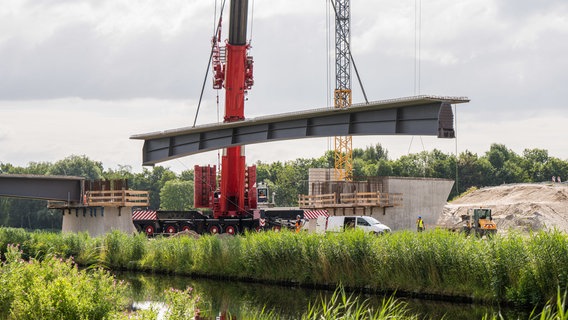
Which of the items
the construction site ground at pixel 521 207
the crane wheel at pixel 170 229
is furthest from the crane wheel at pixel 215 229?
the construction site ground at pixel 521 207

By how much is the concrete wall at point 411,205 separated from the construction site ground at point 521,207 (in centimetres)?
121

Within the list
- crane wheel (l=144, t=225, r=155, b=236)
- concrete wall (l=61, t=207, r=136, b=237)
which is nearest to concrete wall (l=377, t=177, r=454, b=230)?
crane wheel (l=144, t=225, r=155, b=236)

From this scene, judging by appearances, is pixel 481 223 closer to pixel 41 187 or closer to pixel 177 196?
pixel 41 187

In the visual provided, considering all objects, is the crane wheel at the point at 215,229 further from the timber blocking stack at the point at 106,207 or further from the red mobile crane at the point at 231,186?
the timber blocking stack at the point at 106,207

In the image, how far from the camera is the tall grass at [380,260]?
23.6 meters

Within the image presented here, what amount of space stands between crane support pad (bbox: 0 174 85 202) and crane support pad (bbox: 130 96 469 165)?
985 centimetres

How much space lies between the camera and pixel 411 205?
5366cm

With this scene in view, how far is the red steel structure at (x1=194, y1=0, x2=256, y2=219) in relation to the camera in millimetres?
46250

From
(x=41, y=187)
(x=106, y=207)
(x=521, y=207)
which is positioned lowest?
(x=106, y=207)

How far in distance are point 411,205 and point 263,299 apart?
27239 mm

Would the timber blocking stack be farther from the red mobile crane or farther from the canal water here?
the canal water

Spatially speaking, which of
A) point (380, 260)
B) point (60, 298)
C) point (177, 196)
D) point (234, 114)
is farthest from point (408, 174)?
point (60, 298)

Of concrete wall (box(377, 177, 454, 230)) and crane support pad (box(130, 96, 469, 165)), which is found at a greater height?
crane support pad (box(130, 96, 469, 165))

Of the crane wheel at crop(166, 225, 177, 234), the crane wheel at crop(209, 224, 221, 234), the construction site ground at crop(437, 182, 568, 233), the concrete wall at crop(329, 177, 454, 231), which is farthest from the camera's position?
the construction site ground at crop(437, 182, 568, 233)
